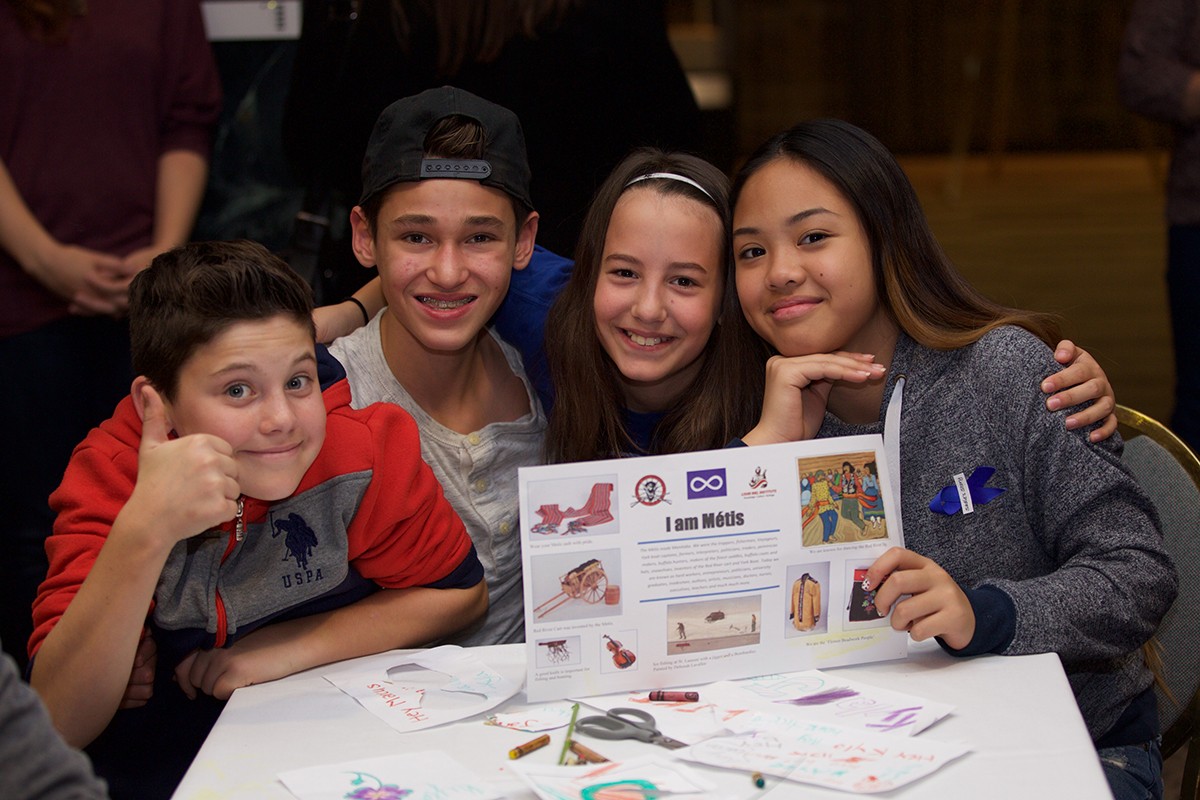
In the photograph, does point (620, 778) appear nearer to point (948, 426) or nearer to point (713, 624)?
point (713, 624)

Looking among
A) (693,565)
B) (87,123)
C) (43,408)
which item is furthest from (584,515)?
(87,123)

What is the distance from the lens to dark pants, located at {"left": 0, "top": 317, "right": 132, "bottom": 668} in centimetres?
304

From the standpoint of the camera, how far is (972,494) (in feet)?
6.34

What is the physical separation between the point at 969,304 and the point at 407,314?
97cm

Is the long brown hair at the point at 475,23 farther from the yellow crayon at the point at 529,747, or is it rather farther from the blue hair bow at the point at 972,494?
the yellow crayon at the point at 529,747

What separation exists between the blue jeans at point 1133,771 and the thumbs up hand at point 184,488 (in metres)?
1.24

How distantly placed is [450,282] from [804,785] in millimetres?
1152

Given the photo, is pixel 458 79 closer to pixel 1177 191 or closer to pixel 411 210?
pixel 411 210

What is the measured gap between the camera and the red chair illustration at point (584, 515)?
5.21ft

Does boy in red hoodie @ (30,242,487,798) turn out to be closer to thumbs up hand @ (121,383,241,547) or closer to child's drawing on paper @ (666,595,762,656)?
thumbs up hand @ (121,383,241,547)

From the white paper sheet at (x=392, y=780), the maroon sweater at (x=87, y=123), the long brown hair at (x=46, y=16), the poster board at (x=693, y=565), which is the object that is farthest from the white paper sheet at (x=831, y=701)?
the long brown hair at (x=46, y=16)

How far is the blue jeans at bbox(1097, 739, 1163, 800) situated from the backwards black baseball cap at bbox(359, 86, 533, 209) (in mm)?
1345

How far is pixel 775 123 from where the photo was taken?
25.5 feet

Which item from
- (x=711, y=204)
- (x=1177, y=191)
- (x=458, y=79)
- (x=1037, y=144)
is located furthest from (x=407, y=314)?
(x=1037, y=144)
